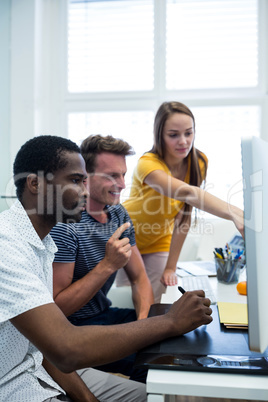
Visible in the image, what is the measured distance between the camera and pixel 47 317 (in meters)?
0.67

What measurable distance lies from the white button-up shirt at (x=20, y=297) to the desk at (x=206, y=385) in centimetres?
25

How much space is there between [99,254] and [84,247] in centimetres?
7

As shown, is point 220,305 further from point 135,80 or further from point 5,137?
point 135,80

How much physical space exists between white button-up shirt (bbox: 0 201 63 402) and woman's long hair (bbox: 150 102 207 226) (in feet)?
3.50

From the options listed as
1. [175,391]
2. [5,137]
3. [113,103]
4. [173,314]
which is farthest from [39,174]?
[113,103]

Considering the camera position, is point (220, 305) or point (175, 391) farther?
point (220, 305)

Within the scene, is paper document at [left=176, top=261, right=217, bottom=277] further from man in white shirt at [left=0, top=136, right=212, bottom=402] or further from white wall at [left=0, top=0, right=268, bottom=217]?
white wall at [left=0, top=0, right=268, bottom=217]

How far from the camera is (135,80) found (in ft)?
10.6

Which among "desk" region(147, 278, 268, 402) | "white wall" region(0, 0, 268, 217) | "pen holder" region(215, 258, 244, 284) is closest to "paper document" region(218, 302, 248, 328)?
"desk" region(147, 278, 268, 402)

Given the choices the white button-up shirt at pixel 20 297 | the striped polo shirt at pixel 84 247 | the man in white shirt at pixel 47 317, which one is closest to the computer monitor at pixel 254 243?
the man in white shirt at pixel 47 317

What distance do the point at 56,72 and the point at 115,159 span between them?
86.6 inches

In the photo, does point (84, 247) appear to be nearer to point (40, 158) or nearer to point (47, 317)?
point (40, 158)

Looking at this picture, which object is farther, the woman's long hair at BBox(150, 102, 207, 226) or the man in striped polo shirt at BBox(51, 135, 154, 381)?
the woman's long hair at BBox(150, 102, 207, 226)

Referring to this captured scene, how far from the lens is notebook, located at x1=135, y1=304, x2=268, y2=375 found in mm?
659
